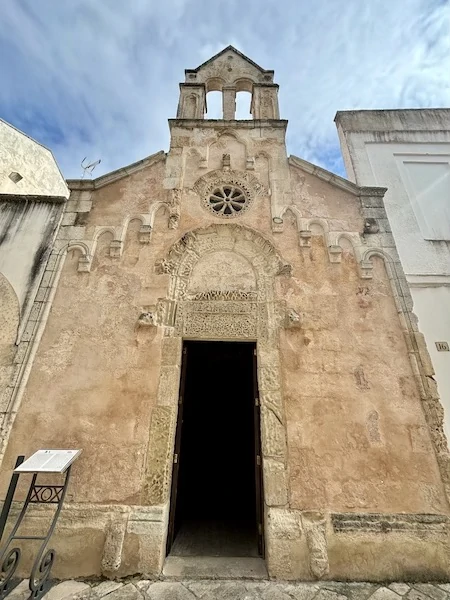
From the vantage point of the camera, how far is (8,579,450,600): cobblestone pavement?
300 cm

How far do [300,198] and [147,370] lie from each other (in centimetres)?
422

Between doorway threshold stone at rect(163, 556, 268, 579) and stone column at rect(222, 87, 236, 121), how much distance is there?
8.19 m

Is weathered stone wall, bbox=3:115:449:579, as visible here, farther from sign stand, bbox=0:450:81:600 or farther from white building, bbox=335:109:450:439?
white building, bbox=335:109:450:439

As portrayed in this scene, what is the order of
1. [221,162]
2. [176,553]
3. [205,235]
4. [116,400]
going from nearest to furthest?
[176,553]
[116,400]
[205,235]
[221,162]

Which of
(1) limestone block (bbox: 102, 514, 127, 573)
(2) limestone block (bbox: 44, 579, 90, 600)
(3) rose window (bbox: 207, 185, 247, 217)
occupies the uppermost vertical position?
(3) rose window (bbox: 207, 185, 247, 217)

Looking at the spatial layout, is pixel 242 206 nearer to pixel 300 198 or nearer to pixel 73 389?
pixel 300 198

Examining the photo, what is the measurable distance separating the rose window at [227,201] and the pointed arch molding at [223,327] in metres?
0.40

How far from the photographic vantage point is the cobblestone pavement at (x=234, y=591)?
3.00 metres

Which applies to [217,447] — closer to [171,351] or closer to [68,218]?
[171,351]

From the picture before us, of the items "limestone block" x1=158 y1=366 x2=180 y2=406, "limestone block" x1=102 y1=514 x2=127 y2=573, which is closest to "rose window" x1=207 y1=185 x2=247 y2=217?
"limestone block" x1=158 y1=366 x2=180 y2=406

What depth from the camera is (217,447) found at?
7.80 metres

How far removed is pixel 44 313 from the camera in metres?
4.83

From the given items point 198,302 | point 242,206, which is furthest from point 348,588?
point 242,206

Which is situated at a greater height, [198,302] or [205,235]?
[205,235]
